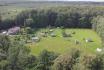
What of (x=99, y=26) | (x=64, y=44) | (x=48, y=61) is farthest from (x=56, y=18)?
(x=48, y=61)

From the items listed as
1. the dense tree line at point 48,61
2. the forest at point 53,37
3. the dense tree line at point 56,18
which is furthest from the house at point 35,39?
the dense tree line at point 48,61

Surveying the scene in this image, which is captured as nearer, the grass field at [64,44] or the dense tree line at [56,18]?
Result: the grass field at [64,44]

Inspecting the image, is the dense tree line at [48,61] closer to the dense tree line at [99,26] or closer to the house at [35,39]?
Result: the house at [35,39]

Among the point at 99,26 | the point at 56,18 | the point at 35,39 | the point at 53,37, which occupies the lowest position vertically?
the point at 53,37

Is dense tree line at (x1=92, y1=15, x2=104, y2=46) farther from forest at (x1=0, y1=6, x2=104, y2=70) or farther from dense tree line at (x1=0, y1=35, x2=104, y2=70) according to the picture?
dense tree line at (x1=0, y1=35, x2=104, y2=70)

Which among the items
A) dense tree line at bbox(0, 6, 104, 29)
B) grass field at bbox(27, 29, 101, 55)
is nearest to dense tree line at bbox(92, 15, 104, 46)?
grass field at bbox(27, 29, 101, 55)

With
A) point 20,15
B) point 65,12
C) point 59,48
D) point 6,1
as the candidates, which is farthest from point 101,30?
point 6,1

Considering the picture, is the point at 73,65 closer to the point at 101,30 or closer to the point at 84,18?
the point at 101,30

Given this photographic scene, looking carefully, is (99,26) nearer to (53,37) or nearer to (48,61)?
(53,37)
